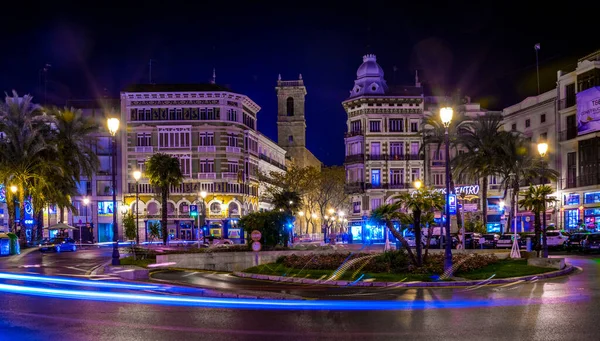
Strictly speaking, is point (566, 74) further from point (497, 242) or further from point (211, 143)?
point (211, 143)

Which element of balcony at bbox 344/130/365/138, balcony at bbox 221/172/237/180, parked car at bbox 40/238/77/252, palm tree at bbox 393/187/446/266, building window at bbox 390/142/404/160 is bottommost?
parked car at bbox 40/238/77/252

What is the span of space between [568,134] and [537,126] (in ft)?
19.4

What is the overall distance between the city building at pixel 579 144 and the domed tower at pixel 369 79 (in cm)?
2547

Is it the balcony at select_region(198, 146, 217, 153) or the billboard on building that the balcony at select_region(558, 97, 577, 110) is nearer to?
the billboard on building

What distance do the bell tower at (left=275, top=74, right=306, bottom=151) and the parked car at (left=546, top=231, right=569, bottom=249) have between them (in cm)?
7672

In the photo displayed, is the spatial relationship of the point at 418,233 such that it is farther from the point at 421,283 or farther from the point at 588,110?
the point at 588,110

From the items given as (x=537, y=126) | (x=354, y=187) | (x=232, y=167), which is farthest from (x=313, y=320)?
(x=354, y=187)

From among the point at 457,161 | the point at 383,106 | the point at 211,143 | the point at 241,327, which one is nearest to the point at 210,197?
the point at 211,143

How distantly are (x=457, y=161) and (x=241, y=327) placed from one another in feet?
166

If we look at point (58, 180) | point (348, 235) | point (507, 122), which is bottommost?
point (348, 235)

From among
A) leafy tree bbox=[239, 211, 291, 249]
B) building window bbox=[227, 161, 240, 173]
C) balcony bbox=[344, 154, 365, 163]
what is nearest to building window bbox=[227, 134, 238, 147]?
building window bbox=[227, 161, 240, 173]

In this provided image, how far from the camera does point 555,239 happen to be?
48781 millimetres

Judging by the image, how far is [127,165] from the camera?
81938 mm

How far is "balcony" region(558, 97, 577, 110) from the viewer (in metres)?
61.9
